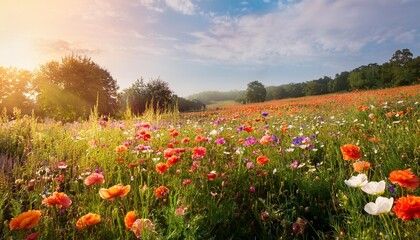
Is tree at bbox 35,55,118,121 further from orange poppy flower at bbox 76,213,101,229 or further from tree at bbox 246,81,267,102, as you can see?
tree at bbox 246,81,267,102

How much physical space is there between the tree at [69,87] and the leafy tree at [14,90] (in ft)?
69.4

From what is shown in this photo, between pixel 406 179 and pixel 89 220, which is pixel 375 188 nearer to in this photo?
pixel 406 179

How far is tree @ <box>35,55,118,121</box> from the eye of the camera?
2016 cm

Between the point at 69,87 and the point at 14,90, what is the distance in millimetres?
29054

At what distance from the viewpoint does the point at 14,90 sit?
42906mm

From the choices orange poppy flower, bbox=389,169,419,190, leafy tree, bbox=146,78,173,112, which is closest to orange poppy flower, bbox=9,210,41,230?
orange poppy flower, bbox=389,169,419,190

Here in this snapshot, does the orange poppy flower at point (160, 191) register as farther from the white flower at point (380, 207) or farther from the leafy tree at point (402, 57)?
the leafy tree at point (402, 57)

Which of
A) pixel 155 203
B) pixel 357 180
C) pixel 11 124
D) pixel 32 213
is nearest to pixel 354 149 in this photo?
pixel 357 180

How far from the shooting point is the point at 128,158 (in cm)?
418

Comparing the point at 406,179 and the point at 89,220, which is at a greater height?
the point at 406,179

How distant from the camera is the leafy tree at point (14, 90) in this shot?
40.3m

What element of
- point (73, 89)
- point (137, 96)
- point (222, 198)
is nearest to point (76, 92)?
point (73, 89)

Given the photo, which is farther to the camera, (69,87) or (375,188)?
(69,87)

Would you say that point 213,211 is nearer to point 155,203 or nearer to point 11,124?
point 155,203
